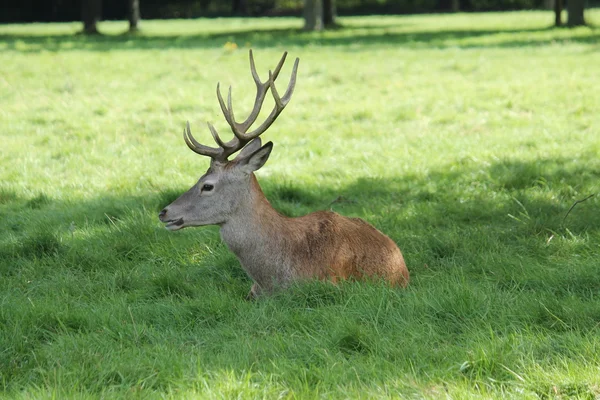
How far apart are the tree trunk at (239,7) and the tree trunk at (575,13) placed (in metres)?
25.2

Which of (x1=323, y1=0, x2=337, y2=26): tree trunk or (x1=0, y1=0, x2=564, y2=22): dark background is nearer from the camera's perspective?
(x1=323, y1=0, x2=337, y2=26): tree trunk

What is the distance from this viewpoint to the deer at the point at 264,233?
18.5 feet

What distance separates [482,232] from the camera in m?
6.89

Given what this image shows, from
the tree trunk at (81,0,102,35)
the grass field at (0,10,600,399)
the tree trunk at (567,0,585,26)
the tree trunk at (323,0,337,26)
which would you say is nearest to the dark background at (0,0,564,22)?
the tree trunk at (81,0,102,35)

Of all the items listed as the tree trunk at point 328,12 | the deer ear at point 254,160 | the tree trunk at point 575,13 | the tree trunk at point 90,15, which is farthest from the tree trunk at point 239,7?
the deer ear at point 254,160

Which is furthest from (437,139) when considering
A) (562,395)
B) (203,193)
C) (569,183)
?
(562,395)

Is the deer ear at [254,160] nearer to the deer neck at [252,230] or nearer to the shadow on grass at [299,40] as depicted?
the deer neck at [252,230]

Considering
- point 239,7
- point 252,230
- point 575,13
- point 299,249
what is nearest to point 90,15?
point 575,13

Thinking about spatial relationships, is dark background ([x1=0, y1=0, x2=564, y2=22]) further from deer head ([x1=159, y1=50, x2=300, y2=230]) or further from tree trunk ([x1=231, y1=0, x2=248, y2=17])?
deer head ([x1=159, y1=50, x2=300, y2=230])

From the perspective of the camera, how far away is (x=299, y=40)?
25.5 meters

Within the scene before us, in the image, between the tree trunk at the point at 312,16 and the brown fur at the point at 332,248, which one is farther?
the tree trunk at the point at 312,16

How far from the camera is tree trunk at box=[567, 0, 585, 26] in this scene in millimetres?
26969

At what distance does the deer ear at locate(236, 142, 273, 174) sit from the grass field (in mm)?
903

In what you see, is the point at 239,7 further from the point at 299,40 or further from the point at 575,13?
the point at 575,13
